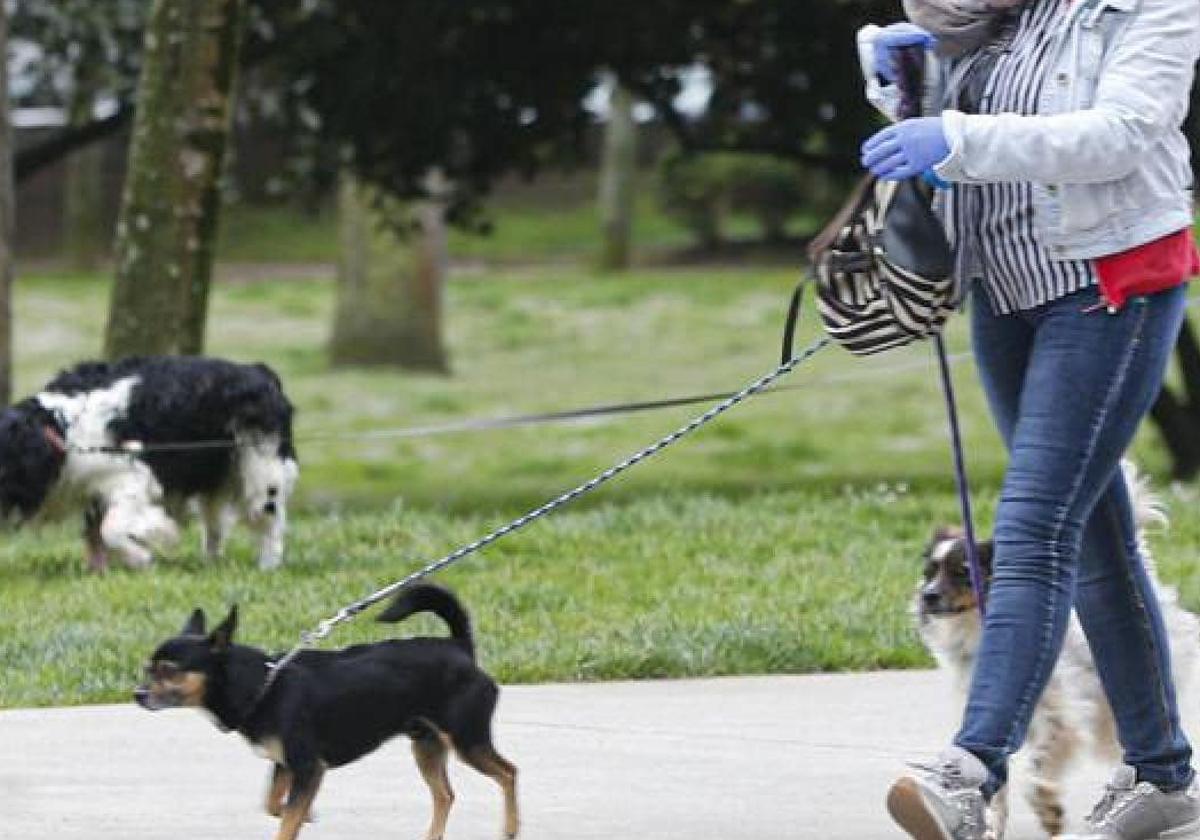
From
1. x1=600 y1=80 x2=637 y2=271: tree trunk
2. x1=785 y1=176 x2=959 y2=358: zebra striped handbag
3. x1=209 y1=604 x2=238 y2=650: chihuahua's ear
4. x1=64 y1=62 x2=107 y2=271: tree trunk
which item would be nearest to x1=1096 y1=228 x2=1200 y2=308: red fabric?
x1=785 y1=176 x2=959 y2=358: zebra striped handbag

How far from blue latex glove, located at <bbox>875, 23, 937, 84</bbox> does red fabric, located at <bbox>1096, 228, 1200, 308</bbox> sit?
0.58 metres

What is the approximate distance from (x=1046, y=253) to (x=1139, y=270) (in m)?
0.18

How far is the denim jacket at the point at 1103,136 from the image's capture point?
509 cm

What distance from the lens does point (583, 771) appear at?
667 cm

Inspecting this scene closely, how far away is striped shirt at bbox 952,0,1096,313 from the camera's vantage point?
17.5 feet

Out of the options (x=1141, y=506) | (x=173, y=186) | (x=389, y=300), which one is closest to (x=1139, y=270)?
(x=1141, y=506)

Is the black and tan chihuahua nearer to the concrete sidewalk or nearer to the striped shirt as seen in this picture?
the concrete sidewalk

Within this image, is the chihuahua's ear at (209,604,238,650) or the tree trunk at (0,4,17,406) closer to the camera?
the chihuahua's ear at (209,604,238,650)

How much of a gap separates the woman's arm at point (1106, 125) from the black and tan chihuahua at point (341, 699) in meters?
1.42

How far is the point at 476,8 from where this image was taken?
54.6ft

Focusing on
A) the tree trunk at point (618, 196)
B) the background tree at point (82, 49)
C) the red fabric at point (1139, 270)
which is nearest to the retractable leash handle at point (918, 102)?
the red fabric at point (1139, 270)

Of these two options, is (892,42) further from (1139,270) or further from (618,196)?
(618,196)

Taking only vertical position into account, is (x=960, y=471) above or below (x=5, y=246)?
above

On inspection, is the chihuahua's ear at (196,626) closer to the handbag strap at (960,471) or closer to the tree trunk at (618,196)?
the handbag strap at (960,471)
